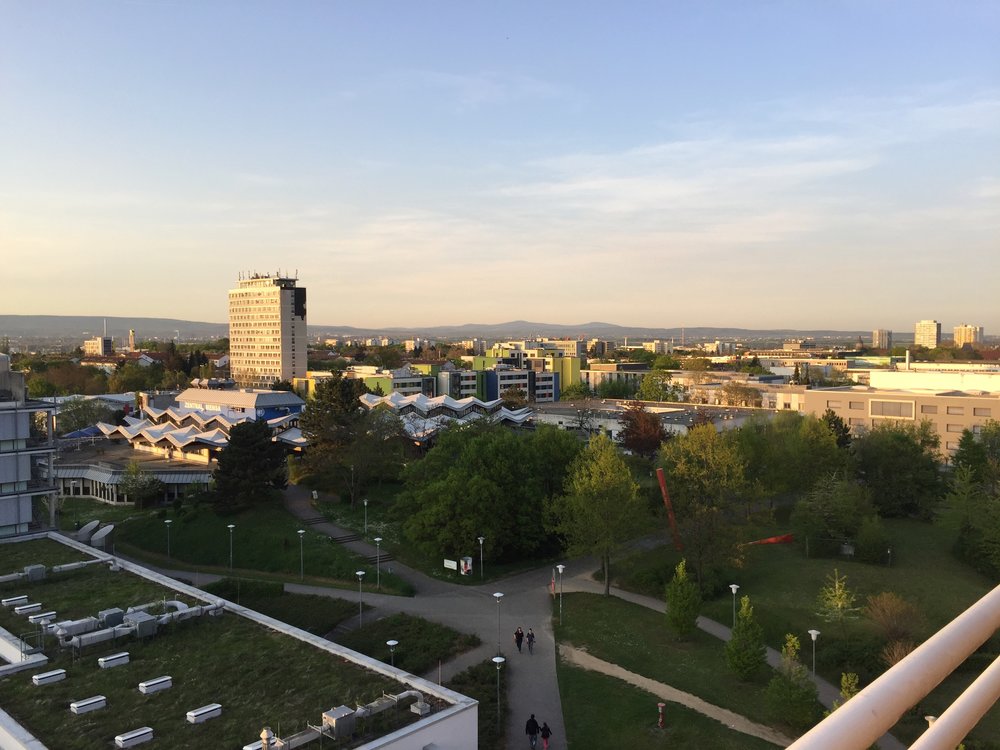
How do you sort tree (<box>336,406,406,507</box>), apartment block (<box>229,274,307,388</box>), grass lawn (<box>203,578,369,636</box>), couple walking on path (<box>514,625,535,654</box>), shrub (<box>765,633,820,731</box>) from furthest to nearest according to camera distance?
1. apartment block (<box>229,274,307,388</box>)
2. tree (<box>336,406,406,507</box>)
3. grass lawn (<box>203,578,369,636</box>)
4. couple walking on path (<box>514,625,535,654</box>)
5. shrub (<box>765,633,820,731</box>)

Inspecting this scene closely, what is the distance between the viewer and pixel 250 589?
96.3ft

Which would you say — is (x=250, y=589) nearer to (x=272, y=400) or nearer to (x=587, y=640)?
(x=587, y=640)

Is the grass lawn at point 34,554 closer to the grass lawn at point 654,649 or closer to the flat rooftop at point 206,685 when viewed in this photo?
the flat rooftop at point 206,685

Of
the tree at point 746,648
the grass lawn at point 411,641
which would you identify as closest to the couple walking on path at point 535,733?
the grass lawn at point 411,641

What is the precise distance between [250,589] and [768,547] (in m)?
21.4

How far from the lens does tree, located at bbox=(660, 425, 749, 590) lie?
27.4 metres

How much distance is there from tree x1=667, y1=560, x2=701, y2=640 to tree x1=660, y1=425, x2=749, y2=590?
469cm

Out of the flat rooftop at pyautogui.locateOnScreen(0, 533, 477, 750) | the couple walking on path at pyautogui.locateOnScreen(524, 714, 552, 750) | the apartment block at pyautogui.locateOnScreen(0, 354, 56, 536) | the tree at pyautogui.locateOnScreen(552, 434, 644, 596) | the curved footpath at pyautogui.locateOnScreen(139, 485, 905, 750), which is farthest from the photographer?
→ the apartment block at pyautogui.locateOnScreen(0, 354, 56, 536)

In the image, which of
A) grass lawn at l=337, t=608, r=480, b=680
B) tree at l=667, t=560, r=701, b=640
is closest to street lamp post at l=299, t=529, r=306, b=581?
grass lawn at l=337, t=608, r=480, b=680

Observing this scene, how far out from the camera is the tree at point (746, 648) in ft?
64.8

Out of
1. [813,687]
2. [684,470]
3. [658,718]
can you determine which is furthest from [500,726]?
[684,470]

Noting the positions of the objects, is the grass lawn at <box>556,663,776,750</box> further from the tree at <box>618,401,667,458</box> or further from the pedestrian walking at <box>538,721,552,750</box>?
the tree at <box>618,401,667,458</box>

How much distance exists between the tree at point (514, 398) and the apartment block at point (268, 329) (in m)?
43.2

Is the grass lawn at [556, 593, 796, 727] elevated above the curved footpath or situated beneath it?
elevated above
